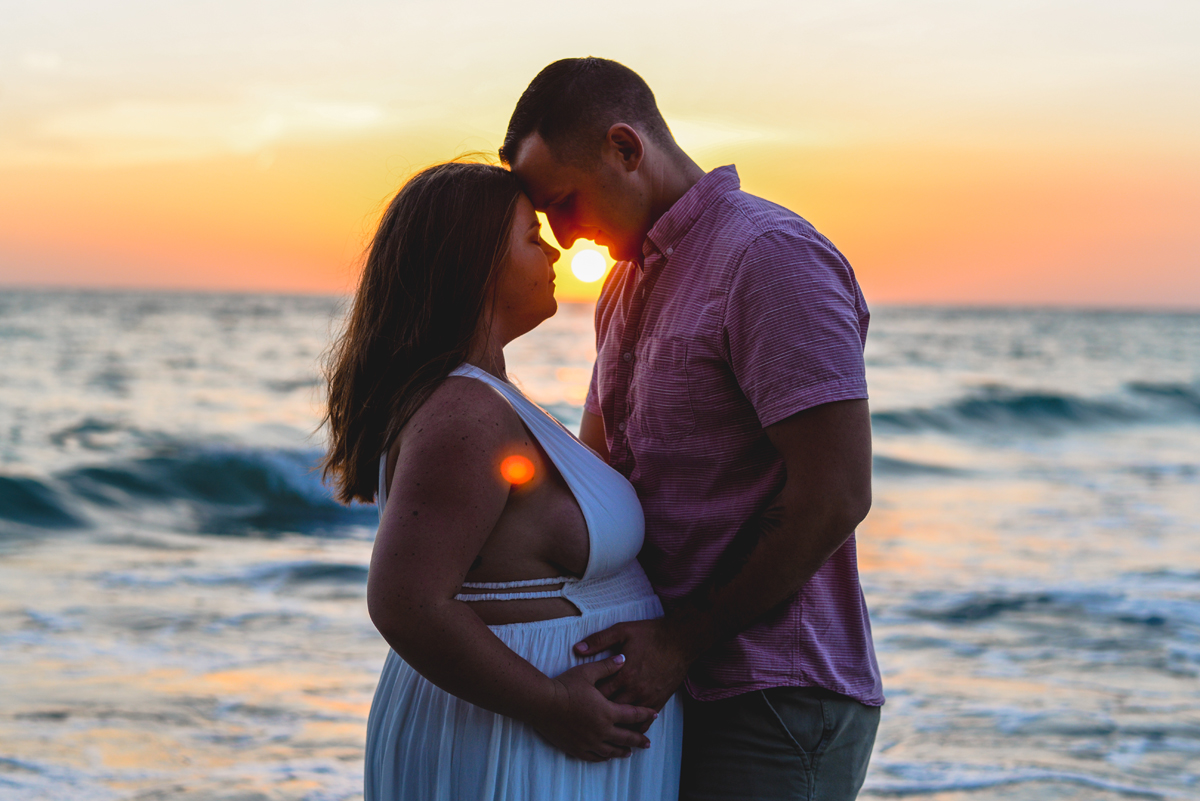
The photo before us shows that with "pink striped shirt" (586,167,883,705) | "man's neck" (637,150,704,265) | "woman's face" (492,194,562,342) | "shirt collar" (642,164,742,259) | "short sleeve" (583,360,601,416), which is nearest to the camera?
"pink striped shirt" (586,167,883,705)

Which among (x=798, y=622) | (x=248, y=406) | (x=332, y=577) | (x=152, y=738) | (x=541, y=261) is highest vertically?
(x=541, y=261)

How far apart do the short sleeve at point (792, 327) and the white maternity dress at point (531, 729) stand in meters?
0.39

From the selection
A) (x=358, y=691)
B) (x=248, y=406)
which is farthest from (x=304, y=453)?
(x=358, y=691)

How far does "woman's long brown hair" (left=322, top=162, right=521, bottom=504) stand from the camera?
202 cm

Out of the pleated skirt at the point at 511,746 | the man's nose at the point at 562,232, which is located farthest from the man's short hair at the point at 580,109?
the pleated skirt at the point at 511,746

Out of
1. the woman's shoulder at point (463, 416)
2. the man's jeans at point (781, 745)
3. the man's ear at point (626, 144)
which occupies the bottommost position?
the man's jeans at point (781, 745)

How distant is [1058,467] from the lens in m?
14.7

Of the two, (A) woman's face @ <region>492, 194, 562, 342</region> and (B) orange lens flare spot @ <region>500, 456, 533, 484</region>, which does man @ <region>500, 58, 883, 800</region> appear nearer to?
(A) woman's face @ <region>492, 194, 562, 342</region>

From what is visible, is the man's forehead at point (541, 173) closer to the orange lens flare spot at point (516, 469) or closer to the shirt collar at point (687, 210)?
the shirt collar at point (687, 210)

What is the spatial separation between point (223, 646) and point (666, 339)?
4.99 m

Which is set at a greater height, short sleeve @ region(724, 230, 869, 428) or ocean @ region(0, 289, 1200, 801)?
short sleeve @ region(724, 230, 869, 428)

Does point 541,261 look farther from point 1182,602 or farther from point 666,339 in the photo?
point 1182,602

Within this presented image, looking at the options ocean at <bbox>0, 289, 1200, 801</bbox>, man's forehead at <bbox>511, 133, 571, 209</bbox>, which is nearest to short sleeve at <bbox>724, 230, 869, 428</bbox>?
man's forehead at <bbox>511, 133, 571, 209</bbox>

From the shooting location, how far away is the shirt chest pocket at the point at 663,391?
6.90 ft
